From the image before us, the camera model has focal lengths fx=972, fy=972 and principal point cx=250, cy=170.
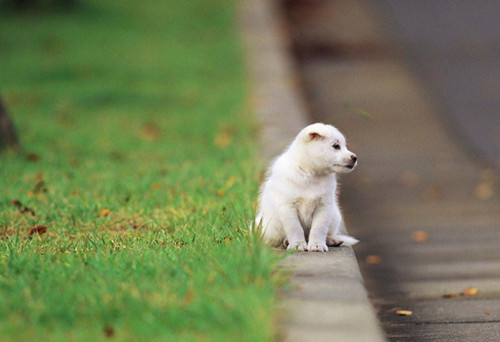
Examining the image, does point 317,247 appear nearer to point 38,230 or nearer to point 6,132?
point 38,230

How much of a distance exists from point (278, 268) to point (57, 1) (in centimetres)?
1947

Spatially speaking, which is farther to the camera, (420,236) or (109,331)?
(420,236)

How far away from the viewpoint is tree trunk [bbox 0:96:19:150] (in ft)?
30.6

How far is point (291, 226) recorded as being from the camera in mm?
5227

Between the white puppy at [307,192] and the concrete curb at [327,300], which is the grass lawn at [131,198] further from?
the white puppy at [307,192]

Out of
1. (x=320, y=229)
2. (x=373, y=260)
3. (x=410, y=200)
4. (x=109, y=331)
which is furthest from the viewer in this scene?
(x=410, y=200)

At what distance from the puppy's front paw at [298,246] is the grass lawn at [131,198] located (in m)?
0.31

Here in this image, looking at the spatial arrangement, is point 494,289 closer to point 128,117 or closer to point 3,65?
point 128,117

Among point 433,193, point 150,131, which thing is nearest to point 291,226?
point 433,193

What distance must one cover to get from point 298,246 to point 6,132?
16.5 ft

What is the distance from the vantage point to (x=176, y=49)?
17812 mm

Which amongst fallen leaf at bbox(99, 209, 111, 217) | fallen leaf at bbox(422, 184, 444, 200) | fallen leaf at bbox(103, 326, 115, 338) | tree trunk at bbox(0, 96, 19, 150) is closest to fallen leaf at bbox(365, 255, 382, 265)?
fallen leaf at bbox(99, 209, 111, 217)

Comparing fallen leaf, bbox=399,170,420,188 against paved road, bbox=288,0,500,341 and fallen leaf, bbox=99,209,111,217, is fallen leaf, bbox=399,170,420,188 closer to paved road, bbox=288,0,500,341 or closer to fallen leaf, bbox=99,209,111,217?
paved road, bbox=288,0,500,341

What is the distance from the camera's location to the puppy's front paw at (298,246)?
5121mm
